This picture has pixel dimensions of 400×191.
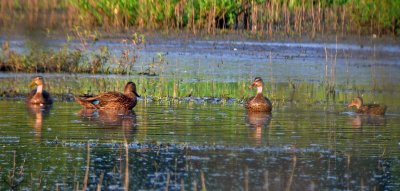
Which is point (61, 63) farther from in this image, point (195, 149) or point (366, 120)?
point (195, 149)

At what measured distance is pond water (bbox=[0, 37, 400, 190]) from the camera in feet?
31.5

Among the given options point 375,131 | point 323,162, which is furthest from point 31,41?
point 323,162

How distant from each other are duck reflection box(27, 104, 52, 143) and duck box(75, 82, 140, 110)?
0.55m

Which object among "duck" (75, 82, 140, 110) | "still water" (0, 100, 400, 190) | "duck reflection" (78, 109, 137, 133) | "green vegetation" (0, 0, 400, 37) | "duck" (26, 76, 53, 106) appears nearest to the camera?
"still water" (0, 100, 400, 190)

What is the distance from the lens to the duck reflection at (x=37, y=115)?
1220 cm

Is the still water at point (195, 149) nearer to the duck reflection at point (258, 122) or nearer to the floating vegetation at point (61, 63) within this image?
the duck reflection at point (258, 122)

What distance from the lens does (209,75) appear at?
2027 centimetres

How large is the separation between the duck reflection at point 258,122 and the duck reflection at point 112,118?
1512 mm

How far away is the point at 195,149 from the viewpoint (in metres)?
11.1

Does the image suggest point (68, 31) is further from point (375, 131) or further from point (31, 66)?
point (375, 131)

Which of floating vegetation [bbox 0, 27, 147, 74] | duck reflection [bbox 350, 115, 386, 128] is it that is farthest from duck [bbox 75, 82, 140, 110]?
floating vegetation [bbox 0, 27, 147, 74]

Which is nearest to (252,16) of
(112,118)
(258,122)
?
(112,118)

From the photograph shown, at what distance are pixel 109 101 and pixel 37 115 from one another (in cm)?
140

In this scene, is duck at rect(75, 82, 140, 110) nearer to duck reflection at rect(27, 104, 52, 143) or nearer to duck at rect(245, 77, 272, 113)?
duck reflection at rect(27, 104, 52, 143)
